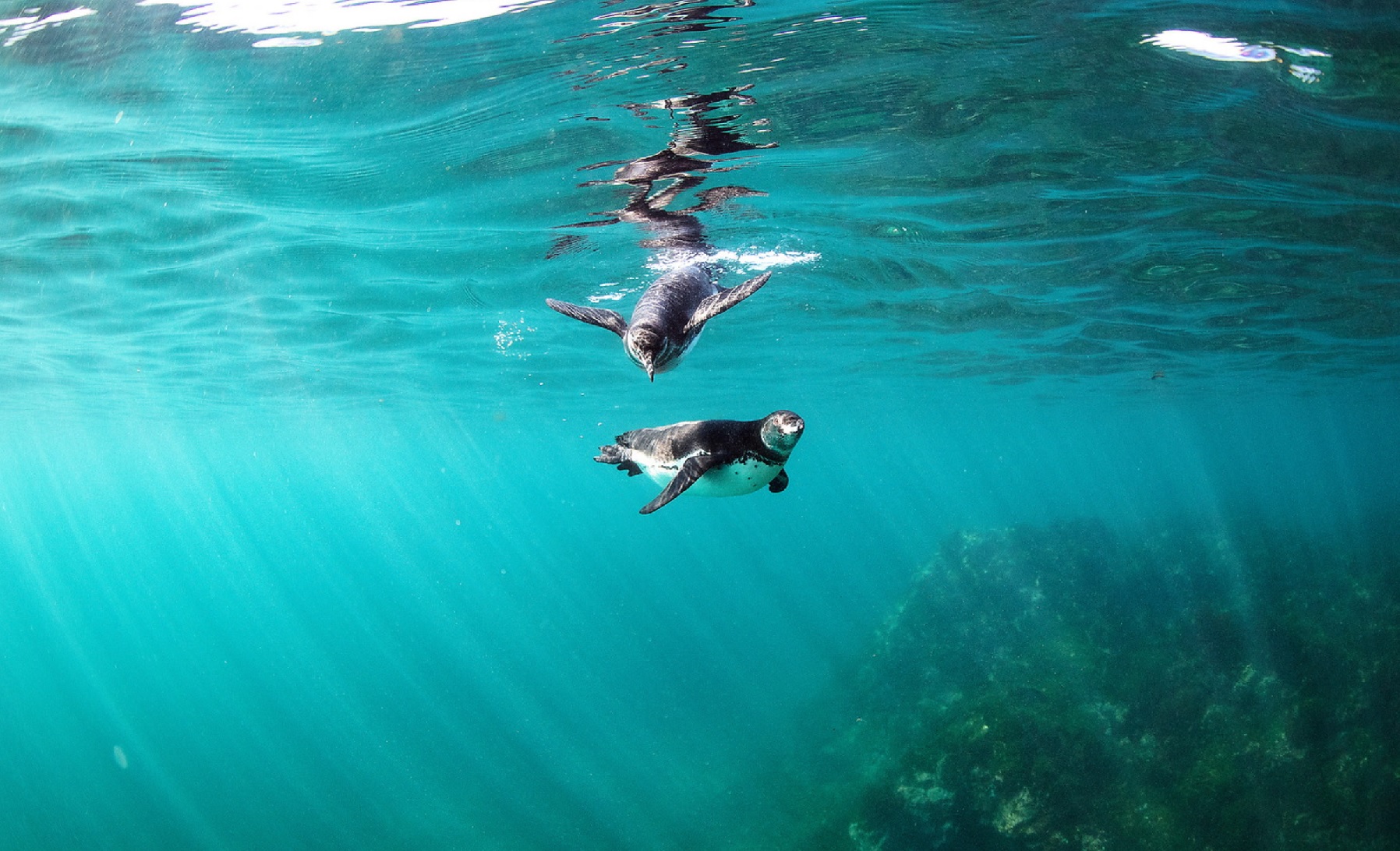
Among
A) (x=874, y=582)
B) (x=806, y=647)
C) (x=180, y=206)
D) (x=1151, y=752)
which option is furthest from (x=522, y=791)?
(x=874, y=582)

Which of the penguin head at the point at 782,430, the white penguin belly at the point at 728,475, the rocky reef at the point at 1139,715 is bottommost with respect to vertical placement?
the rocky reef at the point at 1139,715

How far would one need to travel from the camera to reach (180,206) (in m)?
11.7

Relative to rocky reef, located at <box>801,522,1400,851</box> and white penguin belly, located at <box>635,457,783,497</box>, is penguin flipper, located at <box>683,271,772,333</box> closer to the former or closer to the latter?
white penguin belly, located at <box>635,457,783,497</box>

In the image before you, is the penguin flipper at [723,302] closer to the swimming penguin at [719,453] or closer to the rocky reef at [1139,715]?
the swimming penguin at [719,453]

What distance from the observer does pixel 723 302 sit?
3932mm

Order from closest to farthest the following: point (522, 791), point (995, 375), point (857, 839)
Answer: point (857, 839) < point (522, 791) < point (995, 375)

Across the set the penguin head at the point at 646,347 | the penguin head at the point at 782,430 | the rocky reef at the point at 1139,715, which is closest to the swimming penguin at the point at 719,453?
the penguin head at the point at 782,430

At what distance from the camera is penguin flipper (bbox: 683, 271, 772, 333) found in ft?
12.1

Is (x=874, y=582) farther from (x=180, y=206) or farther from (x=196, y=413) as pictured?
(x=180, y=206)

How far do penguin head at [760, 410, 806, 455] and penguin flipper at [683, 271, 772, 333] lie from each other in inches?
25.7

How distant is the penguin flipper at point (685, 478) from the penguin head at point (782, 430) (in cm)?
31

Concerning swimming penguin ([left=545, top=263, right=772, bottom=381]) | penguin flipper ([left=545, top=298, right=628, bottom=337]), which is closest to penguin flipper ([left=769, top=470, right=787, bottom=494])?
swimming penguin ([left=545, top=263, right=772, bottom=381])

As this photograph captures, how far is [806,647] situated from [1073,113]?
33.7m

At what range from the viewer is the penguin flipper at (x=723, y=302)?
12.1ft
